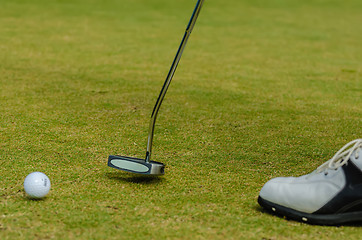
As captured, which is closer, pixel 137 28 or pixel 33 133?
pixel 33 133

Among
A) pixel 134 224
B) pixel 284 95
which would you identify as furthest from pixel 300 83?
pixel 134 224

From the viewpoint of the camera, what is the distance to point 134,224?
175 centimetres

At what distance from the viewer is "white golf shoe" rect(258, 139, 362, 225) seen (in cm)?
176

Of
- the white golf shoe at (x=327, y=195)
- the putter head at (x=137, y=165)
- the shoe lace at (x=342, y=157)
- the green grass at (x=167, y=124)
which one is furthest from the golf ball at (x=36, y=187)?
the shoe lace at (x=342, y=157)

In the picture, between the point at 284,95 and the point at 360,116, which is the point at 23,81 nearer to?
the point at 284,95

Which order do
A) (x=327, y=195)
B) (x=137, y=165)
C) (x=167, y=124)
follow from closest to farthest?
(x=327, y=195), (x=137, y=165), (x=167, y=124)

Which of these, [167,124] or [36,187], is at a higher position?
[36,187]

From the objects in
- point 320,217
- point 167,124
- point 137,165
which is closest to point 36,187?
point 137,165

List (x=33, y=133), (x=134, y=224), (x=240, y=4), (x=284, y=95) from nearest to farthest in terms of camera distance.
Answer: (x=134, y=224), (x=33, y=133), (x=284, y=95), (x=240, y=4)

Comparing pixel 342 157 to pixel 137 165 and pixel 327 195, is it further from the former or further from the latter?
pixel 137 165

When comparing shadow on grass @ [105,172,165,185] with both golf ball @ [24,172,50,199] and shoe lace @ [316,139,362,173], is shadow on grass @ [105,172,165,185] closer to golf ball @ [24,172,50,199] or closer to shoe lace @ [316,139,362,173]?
golf ball @ [24,172,50,199]

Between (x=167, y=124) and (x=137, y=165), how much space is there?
120cm

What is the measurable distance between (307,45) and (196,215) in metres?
6.58

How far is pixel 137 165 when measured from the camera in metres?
2.17
